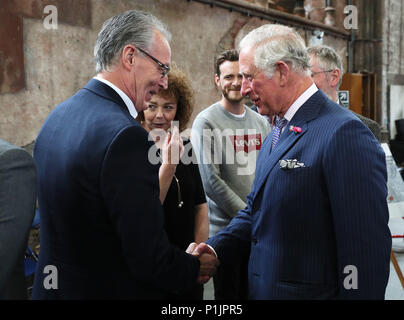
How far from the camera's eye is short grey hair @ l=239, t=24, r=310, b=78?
1.61m

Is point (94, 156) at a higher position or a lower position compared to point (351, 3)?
lower

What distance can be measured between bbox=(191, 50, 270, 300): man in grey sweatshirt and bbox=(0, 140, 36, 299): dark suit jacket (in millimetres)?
1665

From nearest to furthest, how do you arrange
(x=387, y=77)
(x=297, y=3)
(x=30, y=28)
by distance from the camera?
(x=30, y=28) → (x=297, y=3) → (x=387, y=77)

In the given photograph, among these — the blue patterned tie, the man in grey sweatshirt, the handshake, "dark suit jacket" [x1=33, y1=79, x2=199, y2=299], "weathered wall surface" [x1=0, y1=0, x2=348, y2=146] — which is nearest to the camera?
"dark suit jacket" [x1=33, y1=79, x2=199, y2=299]

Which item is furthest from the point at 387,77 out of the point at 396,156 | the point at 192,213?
the point at 192,213

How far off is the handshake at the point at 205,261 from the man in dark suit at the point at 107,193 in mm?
264

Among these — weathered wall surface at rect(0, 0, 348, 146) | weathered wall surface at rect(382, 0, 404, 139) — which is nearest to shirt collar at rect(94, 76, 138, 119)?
weathered wall surface at rect(0, 0, 348, 146)

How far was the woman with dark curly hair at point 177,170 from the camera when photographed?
209 centimetres

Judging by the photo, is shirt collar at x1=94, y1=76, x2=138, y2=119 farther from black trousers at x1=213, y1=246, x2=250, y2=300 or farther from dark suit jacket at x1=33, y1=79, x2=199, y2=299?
black trousers at x1=213, y1=246, x2=250, y2=300

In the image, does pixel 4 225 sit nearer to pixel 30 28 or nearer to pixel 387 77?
pixel 30 28

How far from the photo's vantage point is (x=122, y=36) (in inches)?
60.5

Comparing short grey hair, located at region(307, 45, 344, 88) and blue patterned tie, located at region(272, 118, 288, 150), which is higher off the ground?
short grey hair, located at region(307, 45, 344, 88)

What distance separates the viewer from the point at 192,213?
2.24 m

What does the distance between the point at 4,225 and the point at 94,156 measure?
31cm
